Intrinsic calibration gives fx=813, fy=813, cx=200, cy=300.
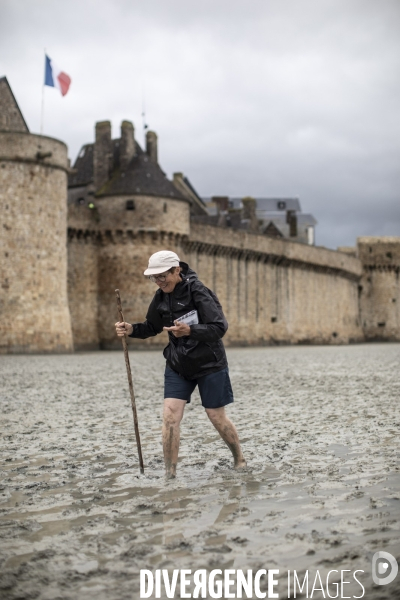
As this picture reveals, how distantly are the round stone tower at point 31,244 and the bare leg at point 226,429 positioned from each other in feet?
76.9

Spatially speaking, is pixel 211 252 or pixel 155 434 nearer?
pixel 155 434

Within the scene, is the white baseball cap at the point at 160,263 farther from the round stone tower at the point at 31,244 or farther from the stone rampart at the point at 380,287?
the stone rampart at the point at 380,287

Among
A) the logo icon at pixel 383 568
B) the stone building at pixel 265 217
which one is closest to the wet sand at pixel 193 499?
the logo icon at pixel 383 568

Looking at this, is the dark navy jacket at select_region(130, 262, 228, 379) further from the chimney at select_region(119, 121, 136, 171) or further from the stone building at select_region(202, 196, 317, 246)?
the stone building at select_region(202, 196, 317, 246)

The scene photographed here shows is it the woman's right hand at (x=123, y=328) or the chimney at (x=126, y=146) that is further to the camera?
the chimney at (x=126, y=146)

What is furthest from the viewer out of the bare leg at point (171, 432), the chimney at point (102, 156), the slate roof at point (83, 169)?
the slate roof at point (83, 169)

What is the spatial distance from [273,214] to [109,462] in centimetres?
7591

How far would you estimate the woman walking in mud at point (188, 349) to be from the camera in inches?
203

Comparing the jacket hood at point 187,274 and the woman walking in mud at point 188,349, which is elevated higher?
the jacket hood at point 187,274

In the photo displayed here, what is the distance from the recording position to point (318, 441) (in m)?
6.64

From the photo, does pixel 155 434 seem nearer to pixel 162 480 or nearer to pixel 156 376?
pixel 162 480

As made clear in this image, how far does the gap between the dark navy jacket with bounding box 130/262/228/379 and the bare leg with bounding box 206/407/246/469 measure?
283mm

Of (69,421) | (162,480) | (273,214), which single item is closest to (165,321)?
(162,480)

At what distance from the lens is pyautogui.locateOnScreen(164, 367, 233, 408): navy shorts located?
5.27m
